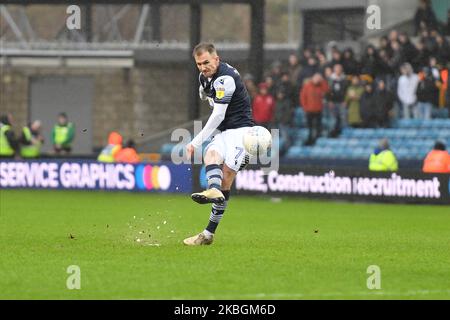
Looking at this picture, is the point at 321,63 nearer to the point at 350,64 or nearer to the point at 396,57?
the point at 350,64

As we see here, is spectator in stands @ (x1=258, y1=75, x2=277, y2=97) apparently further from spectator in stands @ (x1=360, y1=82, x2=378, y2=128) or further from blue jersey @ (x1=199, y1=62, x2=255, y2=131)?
blue jersey @ (x1=199, y1=62, x2=255, y2=131)

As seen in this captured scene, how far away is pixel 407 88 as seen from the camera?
96.1ft

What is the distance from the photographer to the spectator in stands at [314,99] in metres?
30.0

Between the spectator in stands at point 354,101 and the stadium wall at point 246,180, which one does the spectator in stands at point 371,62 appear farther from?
the stadium wall at point 246,180

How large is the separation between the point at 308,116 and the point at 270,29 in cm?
3021

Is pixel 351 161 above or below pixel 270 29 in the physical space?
below

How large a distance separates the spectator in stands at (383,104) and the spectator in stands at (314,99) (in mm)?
1390

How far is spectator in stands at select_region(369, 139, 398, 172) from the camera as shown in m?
26.7

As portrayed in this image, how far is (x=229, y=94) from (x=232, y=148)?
676 mm

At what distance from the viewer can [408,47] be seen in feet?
97.6

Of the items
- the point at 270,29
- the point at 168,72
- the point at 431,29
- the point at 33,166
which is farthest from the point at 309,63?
the point at 270,29

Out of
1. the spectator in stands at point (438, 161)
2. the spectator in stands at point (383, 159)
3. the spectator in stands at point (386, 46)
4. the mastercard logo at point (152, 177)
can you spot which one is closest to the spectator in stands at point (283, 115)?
the spectator in stands at point (386, 46)

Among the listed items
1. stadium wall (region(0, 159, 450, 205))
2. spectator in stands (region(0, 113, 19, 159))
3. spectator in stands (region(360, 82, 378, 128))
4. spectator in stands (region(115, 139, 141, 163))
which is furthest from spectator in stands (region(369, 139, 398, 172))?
spectator in stands (region(0, 113, 19, 159))
